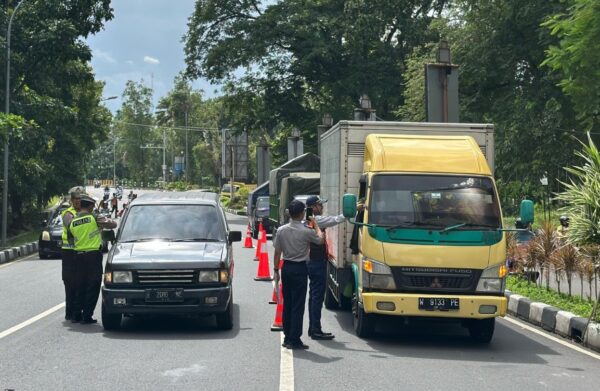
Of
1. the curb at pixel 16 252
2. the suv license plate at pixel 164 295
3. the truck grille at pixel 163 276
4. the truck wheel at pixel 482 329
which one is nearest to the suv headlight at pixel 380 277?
the truck wheel at pixel 482 329

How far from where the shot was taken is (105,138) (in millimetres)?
49219

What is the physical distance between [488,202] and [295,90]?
3706 centimetres

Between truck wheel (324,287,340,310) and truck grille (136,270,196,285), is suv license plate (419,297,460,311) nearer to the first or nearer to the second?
truck grille (136,270,196,285)

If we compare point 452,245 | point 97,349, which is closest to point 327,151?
point 452,245

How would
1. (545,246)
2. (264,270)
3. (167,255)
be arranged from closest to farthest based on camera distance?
(167,255), (545,246), (264,270)

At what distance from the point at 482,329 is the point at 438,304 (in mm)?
1067

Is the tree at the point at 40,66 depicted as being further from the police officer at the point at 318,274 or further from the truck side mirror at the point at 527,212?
the truck side mirror at the point at 527,212

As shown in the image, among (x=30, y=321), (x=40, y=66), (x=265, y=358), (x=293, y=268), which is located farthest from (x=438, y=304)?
(x=40, y=66)

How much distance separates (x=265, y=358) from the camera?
898 centimetres

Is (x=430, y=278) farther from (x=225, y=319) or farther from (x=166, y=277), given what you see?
(x=166, y=277)

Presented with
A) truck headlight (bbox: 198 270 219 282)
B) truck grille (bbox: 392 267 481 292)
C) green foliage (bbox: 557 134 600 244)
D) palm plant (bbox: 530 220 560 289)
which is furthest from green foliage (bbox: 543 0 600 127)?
truck headlight (bbox: 198 270 219 282)

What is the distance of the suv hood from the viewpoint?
1040 cm

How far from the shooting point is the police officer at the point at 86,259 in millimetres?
11438

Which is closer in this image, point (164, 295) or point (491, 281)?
point (491, 281)
